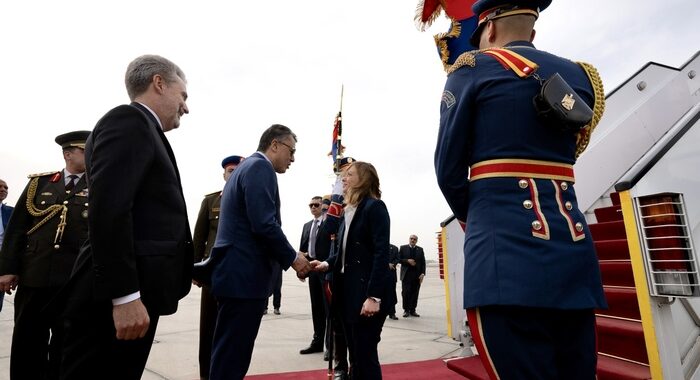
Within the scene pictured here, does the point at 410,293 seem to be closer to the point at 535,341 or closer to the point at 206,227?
the point at 206,227

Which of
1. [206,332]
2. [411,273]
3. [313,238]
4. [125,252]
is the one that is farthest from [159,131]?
[411,273]

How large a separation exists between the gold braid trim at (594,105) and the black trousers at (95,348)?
192 centimetres

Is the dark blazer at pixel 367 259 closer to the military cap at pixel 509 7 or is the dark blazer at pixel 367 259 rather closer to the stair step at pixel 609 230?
the military cap at pixel 509 7

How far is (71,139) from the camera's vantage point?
3436mm

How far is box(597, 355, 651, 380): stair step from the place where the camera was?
2.51m

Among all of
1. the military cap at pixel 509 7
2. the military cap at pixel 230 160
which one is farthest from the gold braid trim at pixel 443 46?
the military cap at pixel 230 160

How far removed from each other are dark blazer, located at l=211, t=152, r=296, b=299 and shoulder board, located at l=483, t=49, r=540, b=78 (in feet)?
5.77

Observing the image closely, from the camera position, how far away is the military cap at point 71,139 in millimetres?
3426

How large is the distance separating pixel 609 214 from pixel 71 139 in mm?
5326

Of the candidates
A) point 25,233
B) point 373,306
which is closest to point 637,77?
point 373,306

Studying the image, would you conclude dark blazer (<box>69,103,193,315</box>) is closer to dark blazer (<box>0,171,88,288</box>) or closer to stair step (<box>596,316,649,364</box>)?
dark blazer (<box>0,171,88,288</box>)

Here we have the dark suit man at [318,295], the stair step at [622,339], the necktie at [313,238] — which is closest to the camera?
the stair step at [622,339]

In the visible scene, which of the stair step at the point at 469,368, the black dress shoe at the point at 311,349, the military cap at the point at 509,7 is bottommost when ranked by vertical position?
the black dress shoe at the point at 311,349

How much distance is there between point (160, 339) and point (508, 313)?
5752mm
